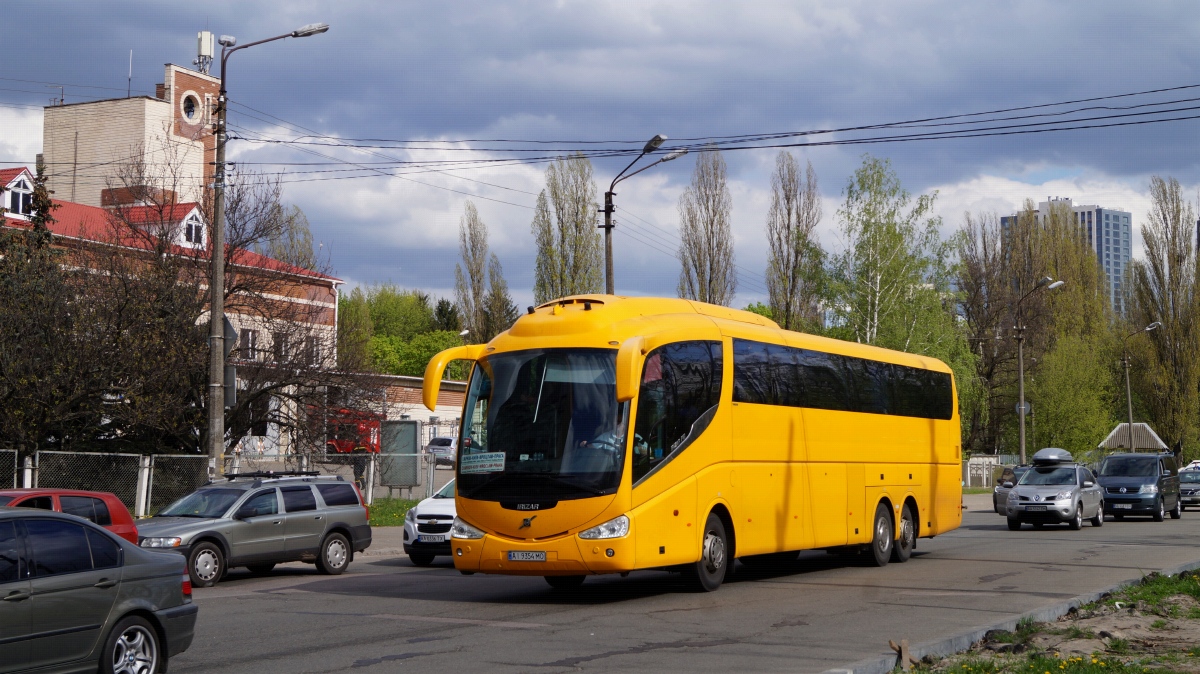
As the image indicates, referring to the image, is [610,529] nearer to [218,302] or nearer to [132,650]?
[132,650]

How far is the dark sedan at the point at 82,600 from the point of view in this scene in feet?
26.0

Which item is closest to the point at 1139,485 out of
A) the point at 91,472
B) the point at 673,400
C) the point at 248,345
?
the point at 673,400

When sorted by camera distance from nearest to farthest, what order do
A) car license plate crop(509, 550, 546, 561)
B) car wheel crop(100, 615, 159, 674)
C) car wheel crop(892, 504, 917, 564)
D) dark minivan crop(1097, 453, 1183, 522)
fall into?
car wheel crop(100, 615, 159, 674), car license plate crop(509, 550, 546, 561), car wheel crop(892, 504, 917, 564), dark minivan crop(1097, 453, 1183, 522)

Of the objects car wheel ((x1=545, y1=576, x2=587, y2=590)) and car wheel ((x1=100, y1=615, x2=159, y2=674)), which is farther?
car wheel ((x1=545, y1=576, x2=587, y2=590))

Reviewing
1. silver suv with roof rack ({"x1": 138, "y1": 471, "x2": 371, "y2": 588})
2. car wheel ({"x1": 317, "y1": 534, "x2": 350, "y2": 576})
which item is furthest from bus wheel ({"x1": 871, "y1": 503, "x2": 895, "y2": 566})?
car wheel ({"x1": 317, "y1": 534, "x2": 350, "y2": 576})

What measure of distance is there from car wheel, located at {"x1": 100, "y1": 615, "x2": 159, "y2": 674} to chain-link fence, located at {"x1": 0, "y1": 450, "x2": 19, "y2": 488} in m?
17.8

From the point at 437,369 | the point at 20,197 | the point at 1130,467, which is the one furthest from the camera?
the point at 20,197

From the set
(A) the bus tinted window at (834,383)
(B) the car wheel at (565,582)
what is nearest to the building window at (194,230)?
(A) the bus tinted window at (834,383)

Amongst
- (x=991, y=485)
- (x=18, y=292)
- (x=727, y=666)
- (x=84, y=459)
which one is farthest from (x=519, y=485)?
(x=991, y=485)

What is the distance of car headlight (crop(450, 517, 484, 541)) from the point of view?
14.4 meters

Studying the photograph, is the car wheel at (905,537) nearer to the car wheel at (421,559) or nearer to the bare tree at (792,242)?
the car wheel at (421,559)

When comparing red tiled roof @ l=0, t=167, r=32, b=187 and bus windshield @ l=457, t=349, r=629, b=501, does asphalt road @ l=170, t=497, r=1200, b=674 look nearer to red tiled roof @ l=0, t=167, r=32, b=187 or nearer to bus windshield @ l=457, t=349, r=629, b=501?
bus windshield @ l=457, t=349, r=629, b=501

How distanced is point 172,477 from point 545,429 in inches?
685

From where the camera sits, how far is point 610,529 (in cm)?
1365
